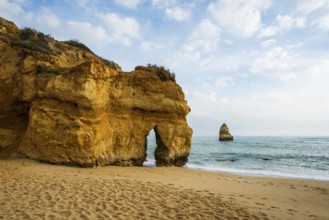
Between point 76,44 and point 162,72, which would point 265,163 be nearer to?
point 162,72

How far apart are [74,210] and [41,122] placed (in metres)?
8.12

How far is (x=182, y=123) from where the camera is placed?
60.8ft

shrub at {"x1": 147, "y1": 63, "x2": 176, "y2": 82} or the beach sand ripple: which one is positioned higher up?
shrub at {"x1": 147, "y1": 63, "x2": 176, "y2": 82}

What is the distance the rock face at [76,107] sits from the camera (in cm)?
1321

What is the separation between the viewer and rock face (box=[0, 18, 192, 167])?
1321cm

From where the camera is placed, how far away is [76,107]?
13602 millimetres

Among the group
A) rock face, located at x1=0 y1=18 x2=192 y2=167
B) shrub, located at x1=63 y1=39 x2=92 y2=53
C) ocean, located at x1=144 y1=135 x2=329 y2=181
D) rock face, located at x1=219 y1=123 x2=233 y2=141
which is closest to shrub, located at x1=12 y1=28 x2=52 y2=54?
rock face, located at x1=0 y1=18 x2=192 y2=167

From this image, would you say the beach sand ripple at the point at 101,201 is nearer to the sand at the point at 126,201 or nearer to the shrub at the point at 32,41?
the sand at the point at 126,201

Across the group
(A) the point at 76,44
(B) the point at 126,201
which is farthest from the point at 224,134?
(B) the point at 126,201

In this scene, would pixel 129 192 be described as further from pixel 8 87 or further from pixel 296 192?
pixel 8 87

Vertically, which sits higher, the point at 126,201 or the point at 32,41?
the point at 32,41

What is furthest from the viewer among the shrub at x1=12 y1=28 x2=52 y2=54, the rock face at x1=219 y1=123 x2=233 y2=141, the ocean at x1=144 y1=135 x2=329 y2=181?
the rock face at x1=219 y1=123 x2=233 y2=141

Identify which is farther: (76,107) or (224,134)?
(224,134)

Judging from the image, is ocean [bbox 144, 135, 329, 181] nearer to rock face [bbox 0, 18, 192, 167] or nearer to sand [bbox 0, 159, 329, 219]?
rock face [bbox 0, 18, 192, 167]
